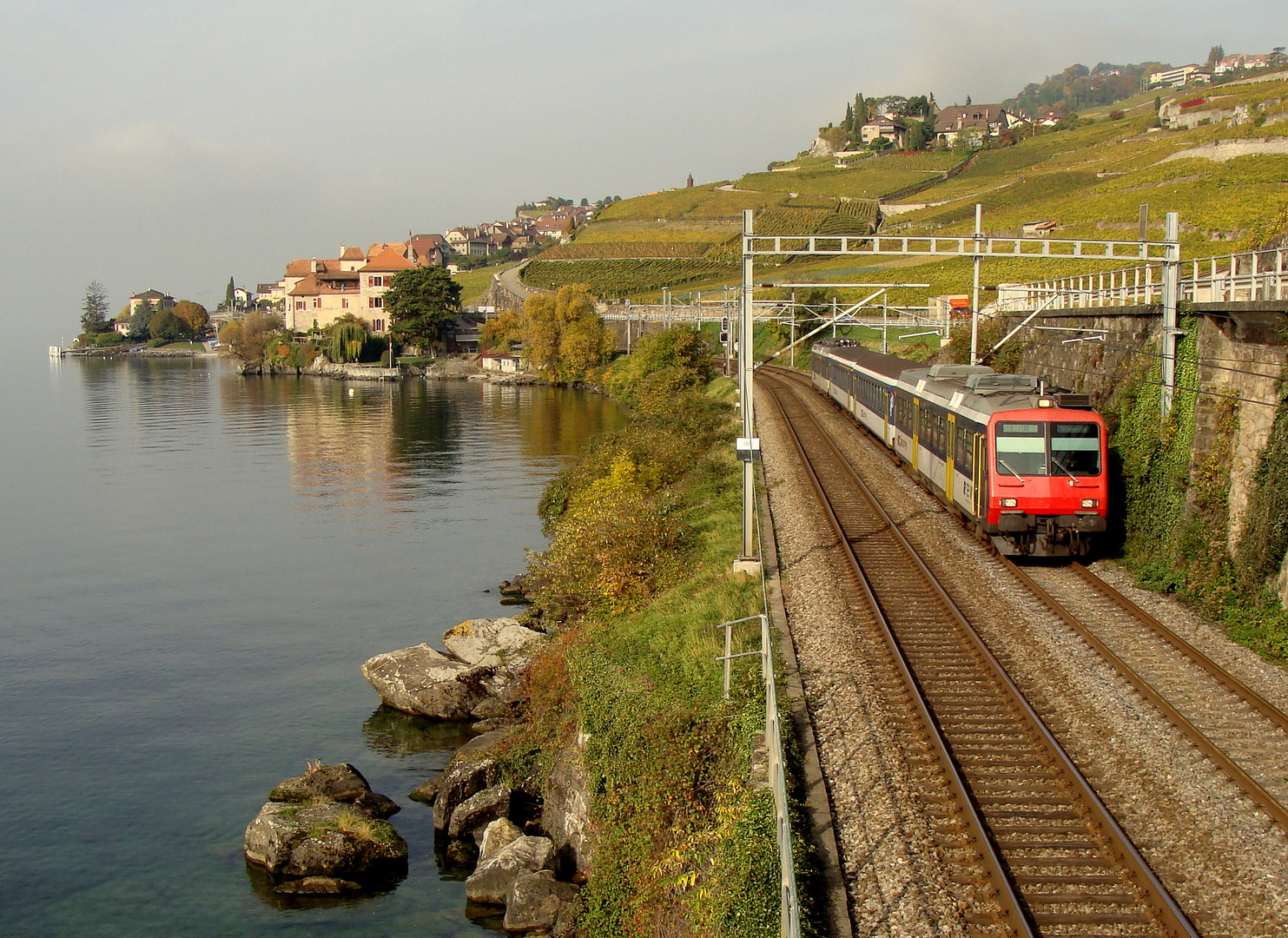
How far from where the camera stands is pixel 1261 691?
13664 millimetres

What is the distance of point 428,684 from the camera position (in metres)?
23.0

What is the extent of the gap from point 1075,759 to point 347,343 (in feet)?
416

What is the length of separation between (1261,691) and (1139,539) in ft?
23.4

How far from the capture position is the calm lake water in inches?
662

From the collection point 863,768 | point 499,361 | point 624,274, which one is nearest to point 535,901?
point 863,768

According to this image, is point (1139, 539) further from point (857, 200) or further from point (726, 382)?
point (857, 200)

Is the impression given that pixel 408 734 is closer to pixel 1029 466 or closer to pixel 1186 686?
pixel 1029 466

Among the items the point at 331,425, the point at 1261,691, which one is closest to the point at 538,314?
the point at 331,425

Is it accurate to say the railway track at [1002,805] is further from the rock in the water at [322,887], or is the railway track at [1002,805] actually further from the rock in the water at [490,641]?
the rock in the water at [490,641]

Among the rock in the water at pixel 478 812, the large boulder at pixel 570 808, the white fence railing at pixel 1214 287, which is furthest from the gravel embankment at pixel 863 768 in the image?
the white fence railing at pixel 1214 287

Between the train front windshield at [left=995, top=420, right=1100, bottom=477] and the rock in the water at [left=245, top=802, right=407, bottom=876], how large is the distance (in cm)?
1259

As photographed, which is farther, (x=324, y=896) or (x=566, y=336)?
(x=566, y=336)

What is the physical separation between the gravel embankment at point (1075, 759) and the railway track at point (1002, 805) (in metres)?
0.32

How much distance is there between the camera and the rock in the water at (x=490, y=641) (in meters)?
23.7
